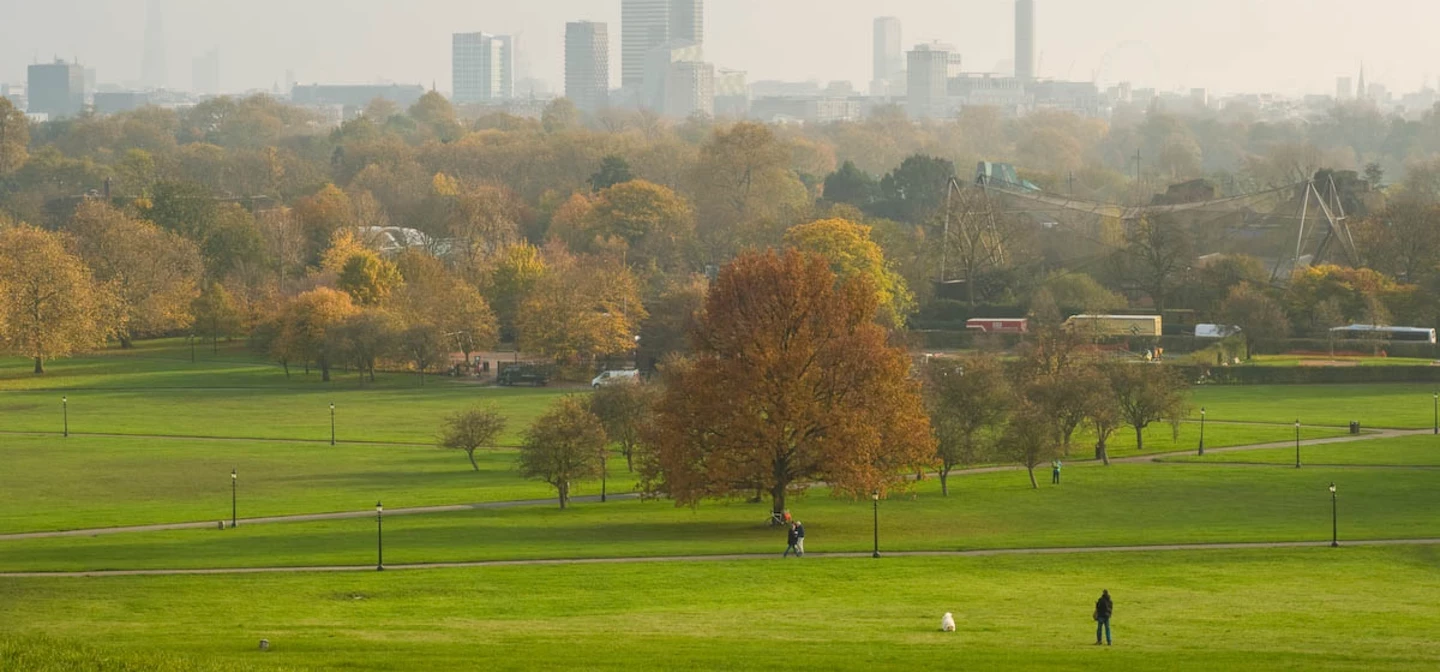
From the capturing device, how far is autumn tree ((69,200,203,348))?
4289 inches

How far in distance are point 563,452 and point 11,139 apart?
138 meters

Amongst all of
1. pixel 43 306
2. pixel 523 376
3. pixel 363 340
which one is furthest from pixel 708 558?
pixel 43 306

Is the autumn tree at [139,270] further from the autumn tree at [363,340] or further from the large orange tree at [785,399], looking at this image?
the large orange tree at [785,399]

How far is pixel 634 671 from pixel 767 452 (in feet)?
73.3

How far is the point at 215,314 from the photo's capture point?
10906 cm

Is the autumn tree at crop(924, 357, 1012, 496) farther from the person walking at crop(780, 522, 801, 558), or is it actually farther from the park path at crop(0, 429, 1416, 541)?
the person walking at crop(780, 522, 801, 558)

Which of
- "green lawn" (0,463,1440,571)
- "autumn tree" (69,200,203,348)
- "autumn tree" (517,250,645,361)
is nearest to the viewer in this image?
"green lawn" (0,463,1440,571)

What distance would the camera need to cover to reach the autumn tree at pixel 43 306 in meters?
96.8

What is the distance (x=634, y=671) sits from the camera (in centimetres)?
3031

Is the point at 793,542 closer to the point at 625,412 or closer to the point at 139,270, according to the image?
the point at 625,412

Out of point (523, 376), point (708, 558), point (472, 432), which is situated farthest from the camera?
point (523, 376)

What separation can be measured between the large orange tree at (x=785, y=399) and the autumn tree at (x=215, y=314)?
61125mm

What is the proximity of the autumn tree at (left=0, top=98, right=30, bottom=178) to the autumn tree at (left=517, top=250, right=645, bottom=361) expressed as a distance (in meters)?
87.0

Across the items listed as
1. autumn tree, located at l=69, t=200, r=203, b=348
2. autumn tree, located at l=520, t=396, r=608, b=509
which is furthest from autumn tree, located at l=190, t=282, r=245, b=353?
autumn tree, located at l=520, t=396, r=608, b=509
